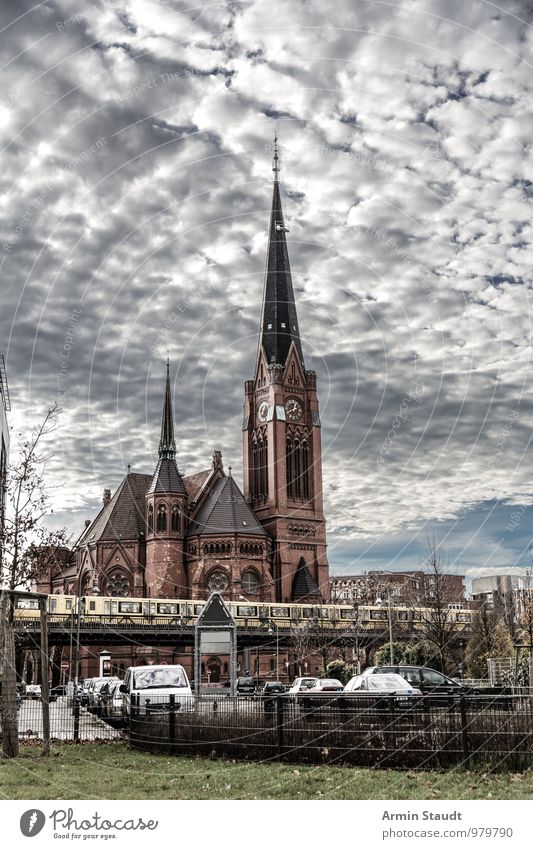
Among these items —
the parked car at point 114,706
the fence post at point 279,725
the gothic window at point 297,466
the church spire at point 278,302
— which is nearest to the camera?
the fence post at point 279,725

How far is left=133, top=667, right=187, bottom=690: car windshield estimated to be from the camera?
2717cm

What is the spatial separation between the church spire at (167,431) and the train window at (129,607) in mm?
31332

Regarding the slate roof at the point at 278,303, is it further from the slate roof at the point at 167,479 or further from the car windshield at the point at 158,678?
the car windshield at the point at 158,678

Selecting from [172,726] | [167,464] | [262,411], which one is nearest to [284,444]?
[262,411]

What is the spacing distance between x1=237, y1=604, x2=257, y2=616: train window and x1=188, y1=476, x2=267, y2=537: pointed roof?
16.1 m

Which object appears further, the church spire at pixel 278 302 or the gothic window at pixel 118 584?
the church spire at pixel 278 302

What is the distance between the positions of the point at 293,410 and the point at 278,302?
1461cm

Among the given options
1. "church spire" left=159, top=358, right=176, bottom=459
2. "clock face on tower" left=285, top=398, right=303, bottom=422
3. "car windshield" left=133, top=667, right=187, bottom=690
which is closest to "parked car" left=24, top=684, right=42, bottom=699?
"car windshield" left=133, top=667, right=187, bottom=690

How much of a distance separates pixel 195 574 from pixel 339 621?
63.6 ft

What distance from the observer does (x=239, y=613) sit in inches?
2825

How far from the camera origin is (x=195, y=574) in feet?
286

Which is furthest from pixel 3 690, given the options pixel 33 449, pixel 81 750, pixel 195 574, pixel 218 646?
pixel 195 574
